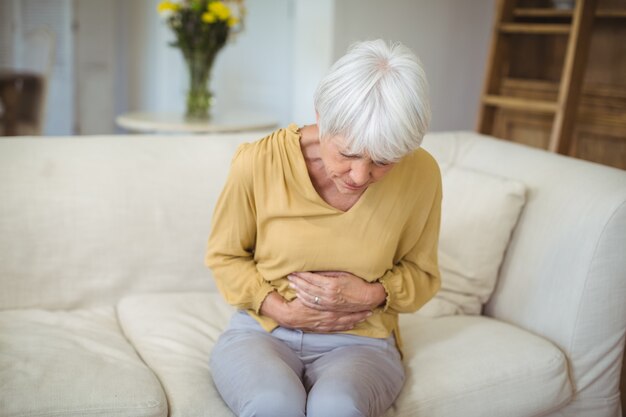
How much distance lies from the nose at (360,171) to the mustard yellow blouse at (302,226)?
6.5 inches

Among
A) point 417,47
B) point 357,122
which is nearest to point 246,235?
point 357,122

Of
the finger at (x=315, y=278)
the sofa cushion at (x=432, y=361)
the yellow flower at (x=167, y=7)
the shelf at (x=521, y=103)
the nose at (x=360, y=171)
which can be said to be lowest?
the sofa cushion at (x=432, y=361)

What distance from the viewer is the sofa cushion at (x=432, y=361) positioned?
1.48 m

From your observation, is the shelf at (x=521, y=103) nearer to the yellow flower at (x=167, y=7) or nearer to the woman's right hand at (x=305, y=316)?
the yellow flower at (x=167, y=7)

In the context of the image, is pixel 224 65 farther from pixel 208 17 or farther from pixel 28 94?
pixel 208 17

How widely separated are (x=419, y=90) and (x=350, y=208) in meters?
0.33

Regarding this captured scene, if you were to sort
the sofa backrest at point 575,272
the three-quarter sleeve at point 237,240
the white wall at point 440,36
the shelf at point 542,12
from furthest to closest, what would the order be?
the white wall at point 440,36, the shelf at point 542,12, the sofa backrest at point 575,272, the three-quarter sleeve at point 237,240

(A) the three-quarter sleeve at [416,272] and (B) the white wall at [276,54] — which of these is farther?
(B) the white wall at [276,54]

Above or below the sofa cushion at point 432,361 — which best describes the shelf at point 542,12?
above

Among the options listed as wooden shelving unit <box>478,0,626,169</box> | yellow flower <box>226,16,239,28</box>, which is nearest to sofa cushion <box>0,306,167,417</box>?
yellow flower <box>226,16,239,28</box>

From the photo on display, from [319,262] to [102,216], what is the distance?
69 cm

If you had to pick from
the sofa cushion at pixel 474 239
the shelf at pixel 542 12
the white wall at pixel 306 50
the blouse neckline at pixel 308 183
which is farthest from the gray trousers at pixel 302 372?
the shelf at pixel 542 12

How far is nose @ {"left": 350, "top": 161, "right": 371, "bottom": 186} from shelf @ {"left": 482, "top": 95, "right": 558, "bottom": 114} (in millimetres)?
2092

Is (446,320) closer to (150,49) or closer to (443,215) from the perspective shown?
(443,215)
